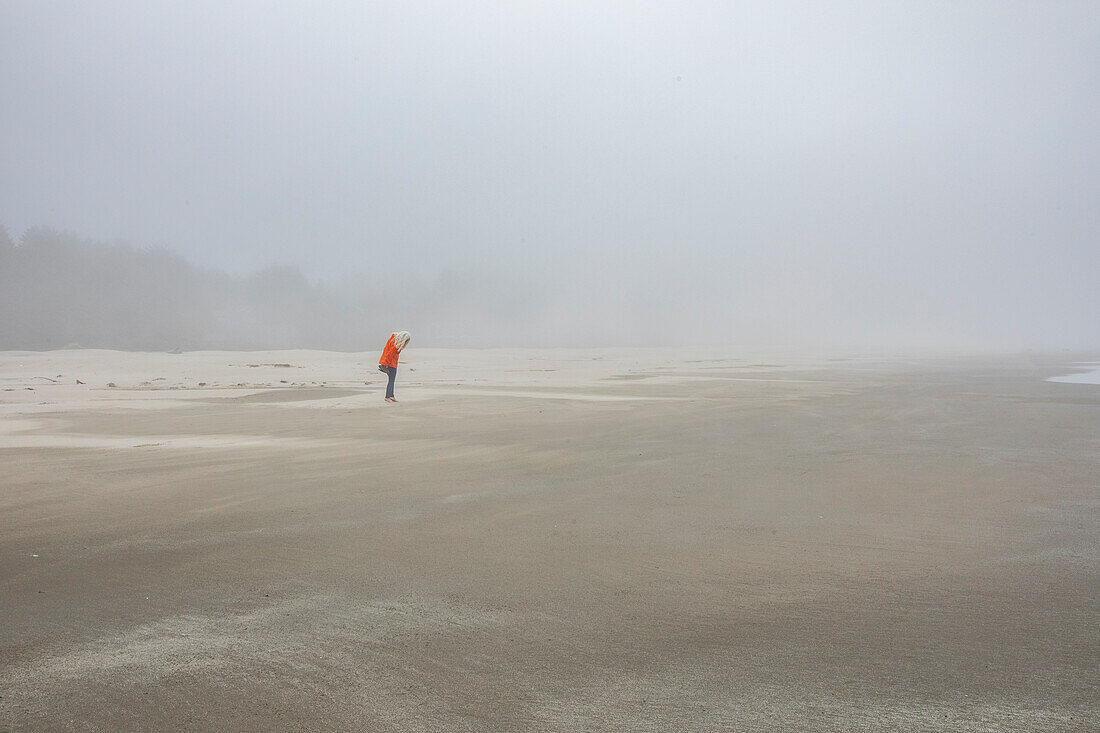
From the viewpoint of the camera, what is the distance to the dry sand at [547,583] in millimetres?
2277

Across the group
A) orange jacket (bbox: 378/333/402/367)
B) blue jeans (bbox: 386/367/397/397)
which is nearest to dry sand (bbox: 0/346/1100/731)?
blue jeans (bbox: 386/367/397/397)

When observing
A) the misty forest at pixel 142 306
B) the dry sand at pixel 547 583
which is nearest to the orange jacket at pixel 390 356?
the dry sand at pixel 547 583

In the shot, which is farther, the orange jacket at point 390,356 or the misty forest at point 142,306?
the misty forest at point 142,306

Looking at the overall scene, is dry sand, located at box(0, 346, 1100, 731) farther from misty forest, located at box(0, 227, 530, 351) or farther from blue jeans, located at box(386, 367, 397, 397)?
misty forest, located at box(0, 227, 530, 351)

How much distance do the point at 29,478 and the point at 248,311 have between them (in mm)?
62663

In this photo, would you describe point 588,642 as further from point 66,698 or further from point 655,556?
point 66,698

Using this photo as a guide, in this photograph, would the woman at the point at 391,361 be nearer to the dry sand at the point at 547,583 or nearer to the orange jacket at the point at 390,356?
the orange jacket at the point at 390,356

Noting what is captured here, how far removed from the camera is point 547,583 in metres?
3.41

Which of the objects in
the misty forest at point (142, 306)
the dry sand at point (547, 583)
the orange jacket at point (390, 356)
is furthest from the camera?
the misty forest at point (142, 306)

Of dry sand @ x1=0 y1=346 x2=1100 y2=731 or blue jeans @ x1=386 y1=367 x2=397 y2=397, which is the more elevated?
blue jeans @ x1=386 y1=367 x2=397 y2=397

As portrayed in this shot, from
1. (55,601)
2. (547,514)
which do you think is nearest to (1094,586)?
(547,514)

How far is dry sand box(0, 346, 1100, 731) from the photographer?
2.28 metres

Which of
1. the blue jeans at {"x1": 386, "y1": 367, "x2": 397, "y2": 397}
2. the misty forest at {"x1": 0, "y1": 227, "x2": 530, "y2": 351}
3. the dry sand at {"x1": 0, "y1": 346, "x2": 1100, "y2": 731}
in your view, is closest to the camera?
the dry sand at {"x1": 0, "y1": 346, "x2": 1100, "y2": 731}

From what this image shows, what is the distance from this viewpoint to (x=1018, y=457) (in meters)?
6.88
